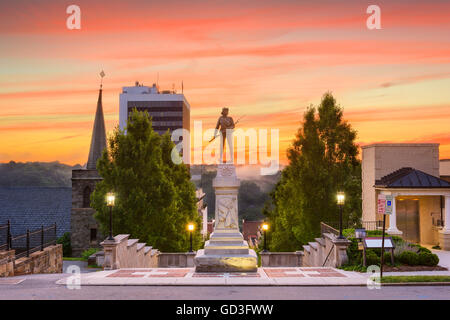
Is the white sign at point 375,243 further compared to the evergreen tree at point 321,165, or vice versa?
the evergreen tree at point 321,165

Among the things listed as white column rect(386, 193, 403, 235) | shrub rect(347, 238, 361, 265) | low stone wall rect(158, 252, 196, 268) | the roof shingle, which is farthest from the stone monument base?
the roof shingle

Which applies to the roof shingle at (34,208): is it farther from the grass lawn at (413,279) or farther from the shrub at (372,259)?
the grass lawn at (413,279)

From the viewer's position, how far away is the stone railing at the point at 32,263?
1978 centimetres

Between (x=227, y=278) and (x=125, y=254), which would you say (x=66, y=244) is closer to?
(x=125, y=254)

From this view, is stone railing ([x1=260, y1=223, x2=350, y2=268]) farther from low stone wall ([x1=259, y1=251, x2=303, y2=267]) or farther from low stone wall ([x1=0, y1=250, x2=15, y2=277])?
low stone wall ([x1=0, y1=250, x2=15, y2=277])

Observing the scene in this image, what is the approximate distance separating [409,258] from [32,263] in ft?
60.0

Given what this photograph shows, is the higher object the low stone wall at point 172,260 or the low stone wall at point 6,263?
the low stone wall at point 6,263

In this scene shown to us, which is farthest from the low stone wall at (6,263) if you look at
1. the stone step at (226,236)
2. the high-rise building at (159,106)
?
the high-rise building at (159,106)

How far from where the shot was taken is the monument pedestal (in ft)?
63.6

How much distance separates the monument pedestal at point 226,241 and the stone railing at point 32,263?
27.3 feet

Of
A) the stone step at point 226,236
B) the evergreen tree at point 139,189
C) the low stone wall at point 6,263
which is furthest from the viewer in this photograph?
the evergreen tree at point 139,189

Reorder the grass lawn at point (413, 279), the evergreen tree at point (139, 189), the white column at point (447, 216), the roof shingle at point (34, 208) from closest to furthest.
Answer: the grass lawn at point (413, 279) < the white column at point (447, 216) < the evergreen tree at point (139, 189) < the roof shingle at point (34, 208)

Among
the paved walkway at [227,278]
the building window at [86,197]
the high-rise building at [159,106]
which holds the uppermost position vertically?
the high-rise building at [159,106]

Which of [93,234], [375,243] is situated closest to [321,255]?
[375,243]
